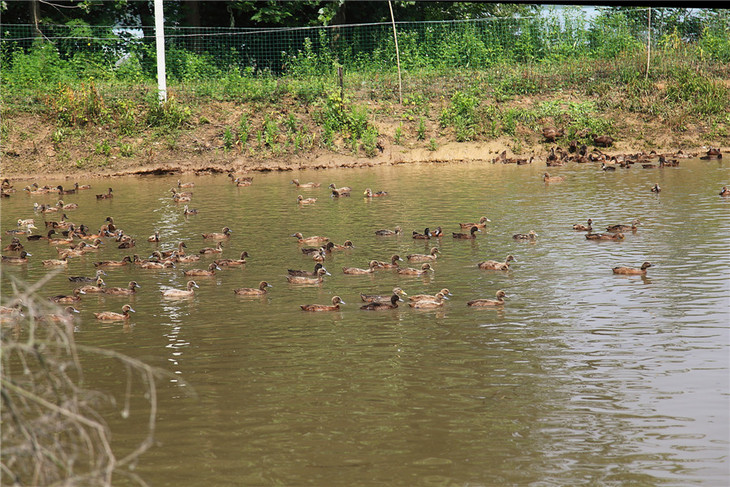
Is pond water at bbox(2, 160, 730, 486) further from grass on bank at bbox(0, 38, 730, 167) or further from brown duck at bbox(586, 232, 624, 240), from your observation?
grass on bank at bbox(0, 38, 730, 167)

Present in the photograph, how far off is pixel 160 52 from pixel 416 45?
12282mm

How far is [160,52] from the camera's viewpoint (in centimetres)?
3634

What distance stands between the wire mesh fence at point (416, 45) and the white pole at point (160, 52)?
264 cm

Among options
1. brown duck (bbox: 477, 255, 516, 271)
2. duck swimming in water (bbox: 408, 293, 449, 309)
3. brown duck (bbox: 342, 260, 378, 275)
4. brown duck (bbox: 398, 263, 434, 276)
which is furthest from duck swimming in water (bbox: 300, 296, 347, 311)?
brown duck (bbox: 477, 255, 516, 271)

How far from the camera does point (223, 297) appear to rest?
15336 mm

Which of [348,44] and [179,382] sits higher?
[348,44]

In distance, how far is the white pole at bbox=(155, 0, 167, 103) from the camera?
36.1m

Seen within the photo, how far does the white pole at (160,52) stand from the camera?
3609 centimetres

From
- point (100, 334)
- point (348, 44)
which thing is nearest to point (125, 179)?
point (348, 44)

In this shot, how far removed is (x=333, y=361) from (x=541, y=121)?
2785 centimetres

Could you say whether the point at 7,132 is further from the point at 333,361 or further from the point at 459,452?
the point at 459,452

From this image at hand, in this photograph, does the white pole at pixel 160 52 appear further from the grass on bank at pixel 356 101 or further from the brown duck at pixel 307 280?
the brown duck at pixel 307 280

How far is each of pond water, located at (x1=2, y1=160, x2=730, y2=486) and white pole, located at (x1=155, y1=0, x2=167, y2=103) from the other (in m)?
15.8

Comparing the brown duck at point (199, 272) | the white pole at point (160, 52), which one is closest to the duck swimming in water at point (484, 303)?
the brown duck at point (199, 272)
